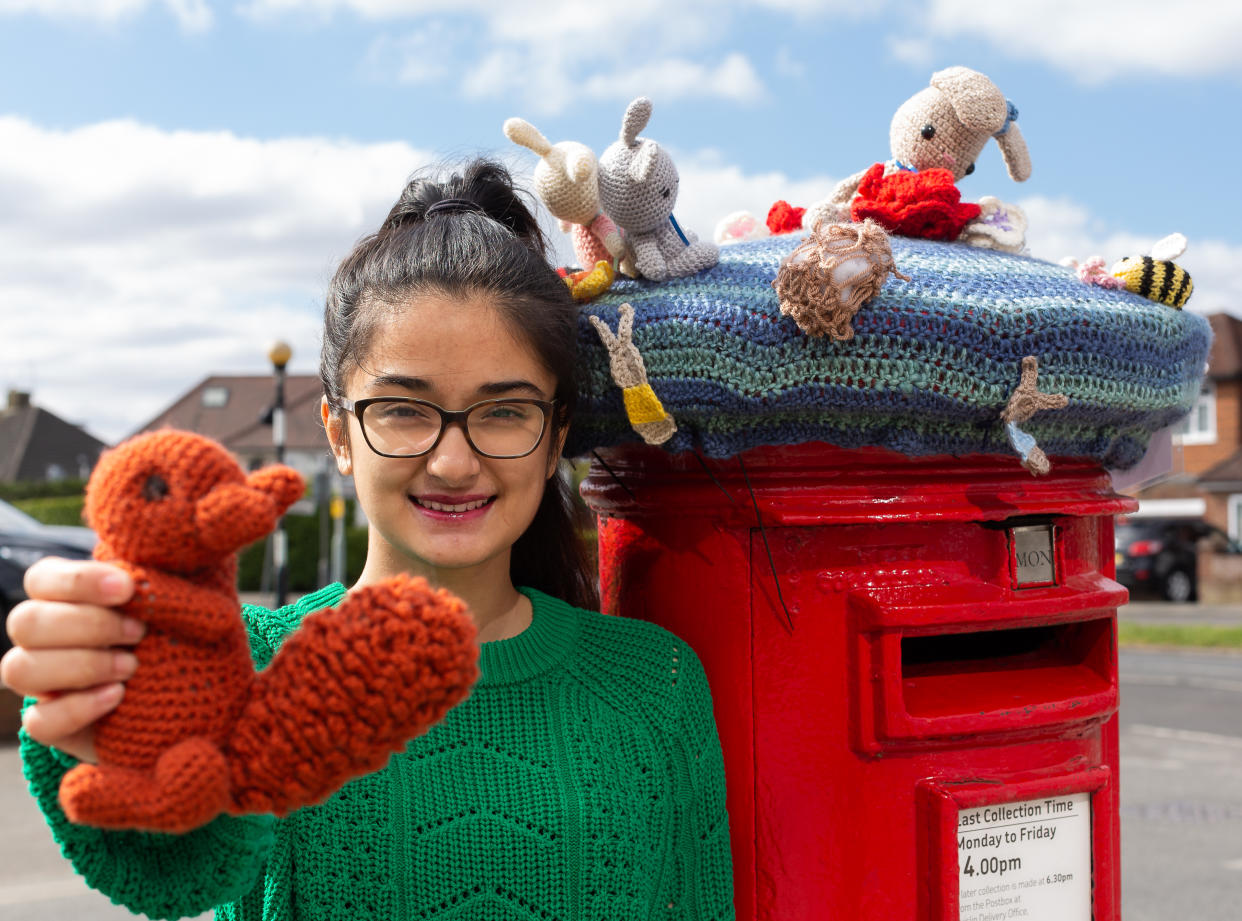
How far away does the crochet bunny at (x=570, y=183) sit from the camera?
52.2 inches

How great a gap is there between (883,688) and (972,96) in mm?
924

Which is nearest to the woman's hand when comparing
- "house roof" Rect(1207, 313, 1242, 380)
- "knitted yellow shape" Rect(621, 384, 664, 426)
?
"knitted yellow shape" Rect(621, 384, 664, 426)

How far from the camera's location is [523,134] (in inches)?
52.1

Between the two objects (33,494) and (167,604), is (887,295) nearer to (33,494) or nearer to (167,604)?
(167,604)

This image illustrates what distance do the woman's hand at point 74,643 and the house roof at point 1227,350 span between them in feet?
84.0

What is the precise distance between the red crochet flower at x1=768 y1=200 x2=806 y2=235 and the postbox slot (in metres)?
0.69

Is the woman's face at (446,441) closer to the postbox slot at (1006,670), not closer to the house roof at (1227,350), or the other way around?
the postbox slot at (1006,670)

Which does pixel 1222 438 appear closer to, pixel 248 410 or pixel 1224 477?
pixel 1224 477

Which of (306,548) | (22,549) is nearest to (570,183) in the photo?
(22,549)

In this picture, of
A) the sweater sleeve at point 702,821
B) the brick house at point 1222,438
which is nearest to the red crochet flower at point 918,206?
the sweater sleeve at point 702,821

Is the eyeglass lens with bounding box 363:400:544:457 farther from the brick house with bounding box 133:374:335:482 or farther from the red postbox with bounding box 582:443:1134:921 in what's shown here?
the brick house with bounding box 133:374:335:482

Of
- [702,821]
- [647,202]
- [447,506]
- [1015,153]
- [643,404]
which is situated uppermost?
[1015,153]

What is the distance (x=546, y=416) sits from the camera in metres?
1.28

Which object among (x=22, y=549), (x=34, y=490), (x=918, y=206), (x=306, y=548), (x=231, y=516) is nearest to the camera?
(x=231, y=516)
